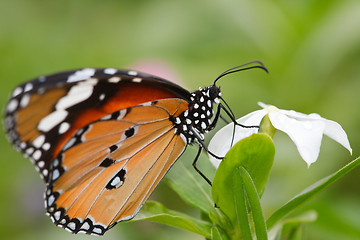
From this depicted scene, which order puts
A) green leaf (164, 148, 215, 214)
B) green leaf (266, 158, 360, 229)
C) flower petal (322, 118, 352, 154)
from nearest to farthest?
green leaf (266, 158, 360, 229), flower petal (322, 118, 352, 154), green leaf (164, 148, 215, 214)

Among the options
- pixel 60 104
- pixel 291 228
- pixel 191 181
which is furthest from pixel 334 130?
pixel 60 104

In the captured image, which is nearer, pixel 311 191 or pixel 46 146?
pixel 311 191

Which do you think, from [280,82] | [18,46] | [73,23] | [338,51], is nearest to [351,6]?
[338,51]

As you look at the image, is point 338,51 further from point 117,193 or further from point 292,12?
point 117,193

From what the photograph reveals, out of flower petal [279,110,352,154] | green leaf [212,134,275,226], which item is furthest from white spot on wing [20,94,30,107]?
flower petal [279,110,352,154]

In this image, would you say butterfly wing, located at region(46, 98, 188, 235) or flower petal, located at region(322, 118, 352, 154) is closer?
flower petal, located at region(322, 118, 352, 154)

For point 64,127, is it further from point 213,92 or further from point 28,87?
point 213,92

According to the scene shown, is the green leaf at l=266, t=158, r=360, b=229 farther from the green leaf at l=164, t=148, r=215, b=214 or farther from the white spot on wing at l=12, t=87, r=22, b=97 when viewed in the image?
the white spot on wing at l=12, t=87, r=22, b=97
